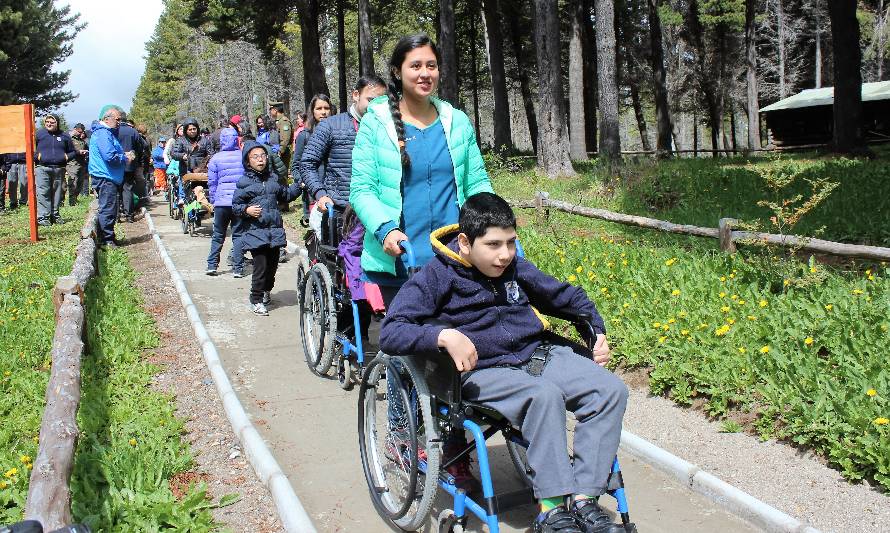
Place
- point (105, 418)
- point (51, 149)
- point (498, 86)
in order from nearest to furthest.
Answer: point (105, 418) → point (51, 149) → point (498, 86)

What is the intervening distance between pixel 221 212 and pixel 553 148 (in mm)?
9729

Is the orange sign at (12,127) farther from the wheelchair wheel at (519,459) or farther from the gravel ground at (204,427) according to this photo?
the wheelchair wheel at (519,459)

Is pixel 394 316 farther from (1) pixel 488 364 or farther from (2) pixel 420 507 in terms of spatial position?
(2) pixel 420 507

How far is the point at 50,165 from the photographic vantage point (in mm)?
16016

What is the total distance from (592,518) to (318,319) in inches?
157

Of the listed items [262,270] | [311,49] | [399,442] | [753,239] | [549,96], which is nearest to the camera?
[399,442]

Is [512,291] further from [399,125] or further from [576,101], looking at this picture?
[576,101]

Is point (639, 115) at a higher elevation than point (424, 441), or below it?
higher

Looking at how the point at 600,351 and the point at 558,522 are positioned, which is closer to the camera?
the point at 558,522

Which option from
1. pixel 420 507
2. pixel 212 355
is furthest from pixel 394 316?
pixel 212 355

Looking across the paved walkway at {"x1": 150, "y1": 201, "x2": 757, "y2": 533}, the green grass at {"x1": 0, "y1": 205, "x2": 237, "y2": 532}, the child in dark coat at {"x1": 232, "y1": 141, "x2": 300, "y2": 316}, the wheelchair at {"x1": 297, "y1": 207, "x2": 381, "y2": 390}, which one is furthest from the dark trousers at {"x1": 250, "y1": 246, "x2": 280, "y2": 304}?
the wheelchair at {"x1": 297, "y1": 207, "x2": 381, "y2": 390}

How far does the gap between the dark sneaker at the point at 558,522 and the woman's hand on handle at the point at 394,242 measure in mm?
1736

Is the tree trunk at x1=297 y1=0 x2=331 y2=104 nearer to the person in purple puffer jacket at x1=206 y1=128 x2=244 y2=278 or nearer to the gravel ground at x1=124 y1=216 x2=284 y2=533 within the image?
the person in purple puffer jacket at x1=206 y1=128 x2=244 y2=278

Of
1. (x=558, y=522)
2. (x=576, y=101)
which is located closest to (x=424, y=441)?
(x=558, y=522)
